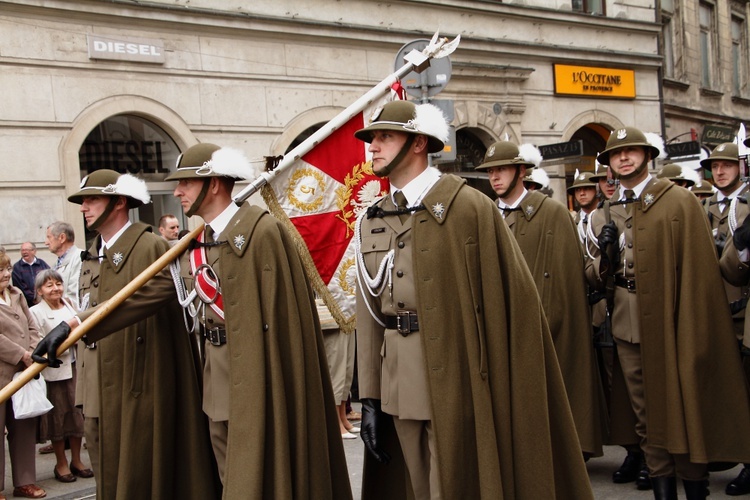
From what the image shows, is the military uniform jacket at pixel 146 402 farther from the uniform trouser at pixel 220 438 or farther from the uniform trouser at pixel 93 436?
the uniform trouser at pixel 220 438

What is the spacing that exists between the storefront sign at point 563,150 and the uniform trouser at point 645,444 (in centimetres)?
736

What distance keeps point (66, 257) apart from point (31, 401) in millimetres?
1919

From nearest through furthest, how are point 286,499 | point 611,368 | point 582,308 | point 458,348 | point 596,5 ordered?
point 458,348, point 286,499, point 582,308, point 611,368, point 596,5

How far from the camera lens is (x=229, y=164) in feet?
15.8

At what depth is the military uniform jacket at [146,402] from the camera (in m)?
5.20

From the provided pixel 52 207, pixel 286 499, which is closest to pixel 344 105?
pixel 52 207

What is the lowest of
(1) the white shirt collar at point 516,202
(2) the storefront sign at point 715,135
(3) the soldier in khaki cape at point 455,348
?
(3) the soldier in khaki cape at point 455,348

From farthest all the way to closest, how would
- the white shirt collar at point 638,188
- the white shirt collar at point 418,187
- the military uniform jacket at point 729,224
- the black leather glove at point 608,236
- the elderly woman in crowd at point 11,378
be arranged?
1. the elderly woman in crowd at point 11,378
2. the military uniform jacket at point 729,224
3. the black leather glove at point 608,236
4. the white shirt collar at point 638,188
5. the white shirt collar at point 418,187

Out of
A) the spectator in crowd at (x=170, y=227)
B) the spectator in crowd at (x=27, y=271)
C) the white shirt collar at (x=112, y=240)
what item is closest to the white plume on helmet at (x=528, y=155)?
the white shirt collar at (x=112, y=240)

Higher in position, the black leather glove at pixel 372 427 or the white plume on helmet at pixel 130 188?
the white plume on helmet at pixel 130 188

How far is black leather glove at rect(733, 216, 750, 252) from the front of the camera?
5488 mm

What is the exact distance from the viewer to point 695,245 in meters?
5.61

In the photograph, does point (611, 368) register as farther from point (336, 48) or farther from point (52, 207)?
point (336, 48)

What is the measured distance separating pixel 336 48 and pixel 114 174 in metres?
9.21
